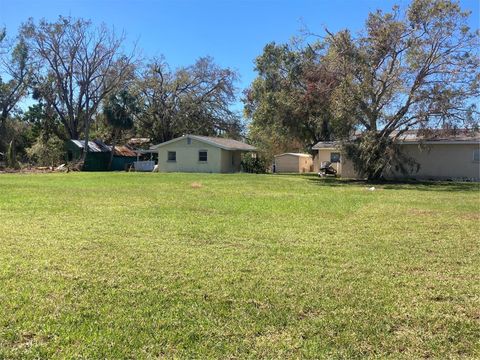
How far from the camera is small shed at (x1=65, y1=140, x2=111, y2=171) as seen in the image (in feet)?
135

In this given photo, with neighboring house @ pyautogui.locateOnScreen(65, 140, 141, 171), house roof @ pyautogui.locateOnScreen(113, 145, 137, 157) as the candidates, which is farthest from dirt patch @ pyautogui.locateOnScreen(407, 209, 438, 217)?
house roof @ pyautogui.locateOnScreen(113, 145, 137, 157)

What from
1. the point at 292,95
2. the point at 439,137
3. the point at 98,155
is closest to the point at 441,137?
the point at 439,137

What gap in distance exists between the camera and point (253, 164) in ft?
125

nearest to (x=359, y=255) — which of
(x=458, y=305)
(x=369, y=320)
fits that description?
(x=458, y=305)

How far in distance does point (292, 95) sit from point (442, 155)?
31.9ft

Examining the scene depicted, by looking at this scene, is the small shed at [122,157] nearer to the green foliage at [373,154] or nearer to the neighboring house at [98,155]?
the neighboring house at [98,155]

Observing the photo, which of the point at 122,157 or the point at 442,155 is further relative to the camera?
the point at 122,157

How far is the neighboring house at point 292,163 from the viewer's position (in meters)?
40.4

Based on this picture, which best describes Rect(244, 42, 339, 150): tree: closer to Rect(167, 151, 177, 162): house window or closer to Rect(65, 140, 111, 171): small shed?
Rect(167, 151, 177, 162): house window

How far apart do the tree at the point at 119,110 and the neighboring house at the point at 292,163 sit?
48.2 feet

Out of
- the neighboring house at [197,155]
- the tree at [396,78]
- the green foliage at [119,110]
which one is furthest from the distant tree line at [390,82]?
the green foliage at [119,110]

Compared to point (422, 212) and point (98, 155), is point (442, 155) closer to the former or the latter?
point (422, 212)

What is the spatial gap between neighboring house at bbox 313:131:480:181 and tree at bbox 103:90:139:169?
23.0m

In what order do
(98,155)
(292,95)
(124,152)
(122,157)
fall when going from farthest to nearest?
(124,152) → (122,157) → (98,155) → (292,95)
